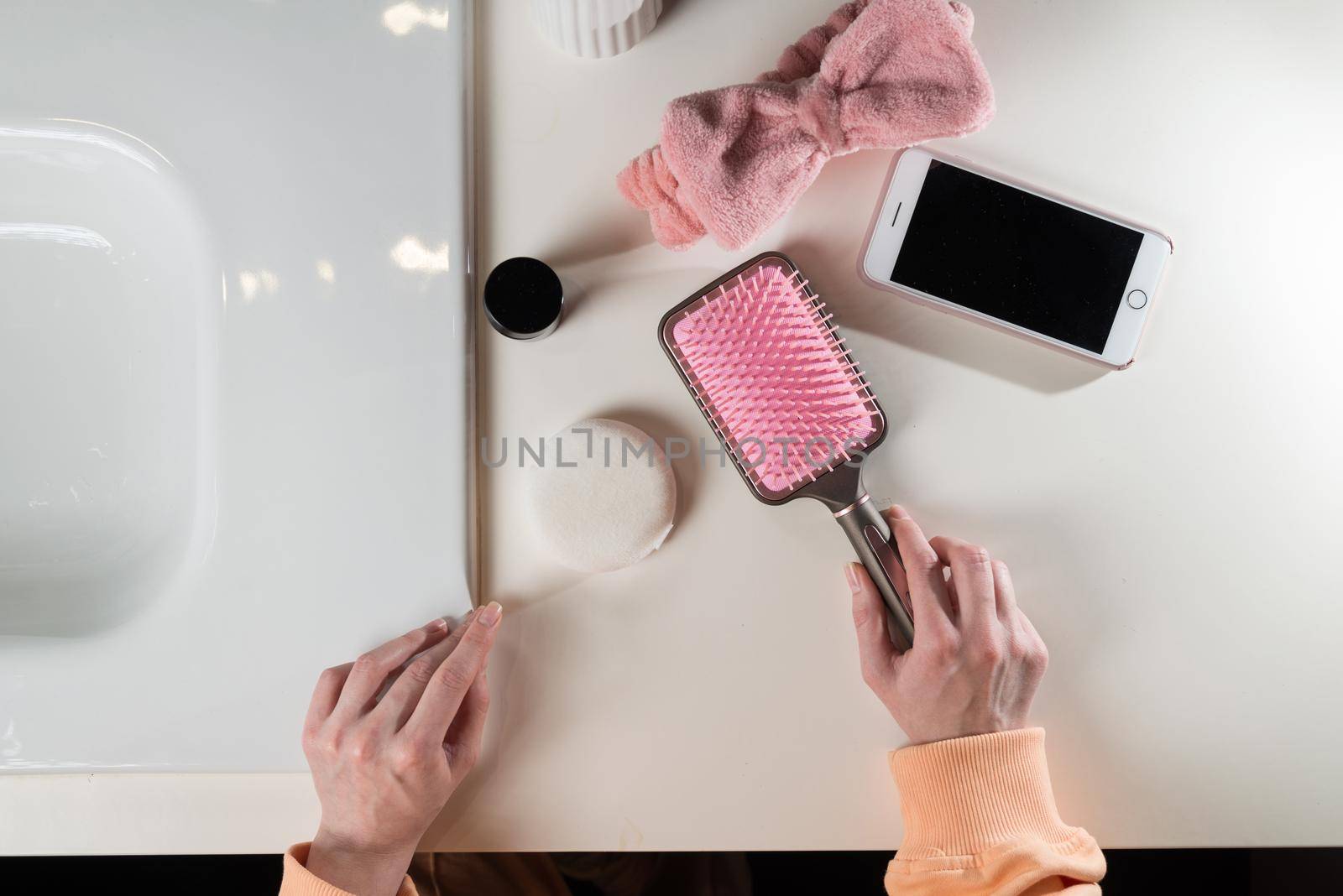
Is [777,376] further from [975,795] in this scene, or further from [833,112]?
[975,795]

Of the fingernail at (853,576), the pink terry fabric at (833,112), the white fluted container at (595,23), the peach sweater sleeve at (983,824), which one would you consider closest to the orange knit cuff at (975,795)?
the peach sweater sleeve at (983,824)

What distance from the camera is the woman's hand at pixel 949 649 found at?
18.4 inches

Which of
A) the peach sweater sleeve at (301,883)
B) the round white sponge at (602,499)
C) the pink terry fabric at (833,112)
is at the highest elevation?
the pink terry fabric at (833,112)

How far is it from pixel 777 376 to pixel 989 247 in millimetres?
158

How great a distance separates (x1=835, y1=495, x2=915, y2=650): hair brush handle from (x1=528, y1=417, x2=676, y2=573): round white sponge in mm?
111

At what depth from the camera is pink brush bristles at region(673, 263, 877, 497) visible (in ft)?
1.53

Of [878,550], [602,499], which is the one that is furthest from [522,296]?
[878,550]

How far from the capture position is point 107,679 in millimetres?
472

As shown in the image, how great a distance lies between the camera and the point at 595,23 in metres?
0.46

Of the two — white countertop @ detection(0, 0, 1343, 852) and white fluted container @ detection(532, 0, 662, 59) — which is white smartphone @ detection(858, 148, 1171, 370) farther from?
white fluted container @ detection(532, 0, 662, 59)

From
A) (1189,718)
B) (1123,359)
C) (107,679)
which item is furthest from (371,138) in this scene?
(1189,718)

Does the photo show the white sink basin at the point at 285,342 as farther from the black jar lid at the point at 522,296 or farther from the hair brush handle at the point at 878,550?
the hair brush handle at the point at 878,550

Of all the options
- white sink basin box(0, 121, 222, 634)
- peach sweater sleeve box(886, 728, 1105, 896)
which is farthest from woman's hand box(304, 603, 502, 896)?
peach sweater sleeve box(886, 728, 1105, 896)

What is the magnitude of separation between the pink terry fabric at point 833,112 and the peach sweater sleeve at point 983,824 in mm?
333
